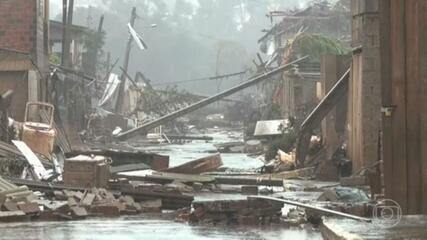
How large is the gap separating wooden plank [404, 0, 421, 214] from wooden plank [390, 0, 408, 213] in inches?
2.6

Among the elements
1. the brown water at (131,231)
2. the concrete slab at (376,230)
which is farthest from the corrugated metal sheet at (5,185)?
the concrete slab at (376,230)

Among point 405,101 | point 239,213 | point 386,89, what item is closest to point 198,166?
point 239,213

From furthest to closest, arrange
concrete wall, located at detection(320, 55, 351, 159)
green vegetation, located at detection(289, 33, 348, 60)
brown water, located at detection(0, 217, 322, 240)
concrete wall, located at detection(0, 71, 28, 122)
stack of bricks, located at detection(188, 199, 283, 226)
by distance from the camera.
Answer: green vegetation, located at detection(289, 33, 348, 60)
concrete wall, located at detection(0, 71, 28, 122)
concrete wall, located at detection(320, 55, 351, 159)
stack of bricks, located at detection(188, 199, 283, 226)
brown water, located at detection(0, 217, 322, 240)

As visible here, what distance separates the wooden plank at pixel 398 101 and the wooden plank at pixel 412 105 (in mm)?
66

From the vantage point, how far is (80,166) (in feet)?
52.6

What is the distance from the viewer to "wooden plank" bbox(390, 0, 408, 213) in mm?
9641

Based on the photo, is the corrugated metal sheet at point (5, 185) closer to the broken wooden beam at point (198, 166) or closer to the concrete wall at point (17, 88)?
the broken wooden beam at point (198, 166)

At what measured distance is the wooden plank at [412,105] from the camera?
945cm

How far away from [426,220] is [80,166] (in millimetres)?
10261

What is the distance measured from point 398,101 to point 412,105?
0.25 meters

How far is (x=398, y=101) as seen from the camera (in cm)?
977

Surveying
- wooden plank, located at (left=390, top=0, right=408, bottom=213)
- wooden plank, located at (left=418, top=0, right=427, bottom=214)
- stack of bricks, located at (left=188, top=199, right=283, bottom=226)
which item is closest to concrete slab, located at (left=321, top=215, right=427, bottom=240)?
wooden plank, located at (left=418, top=0, right=427, bottom=214)

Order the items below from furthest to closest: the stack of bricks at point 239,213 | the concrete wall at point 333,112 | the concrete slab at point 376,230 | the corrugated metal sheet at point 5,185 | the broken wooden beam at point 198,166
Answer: the concrete wall at point 333,112 < the broken wooden beam at point 198,166 < the corrugated metal sheet at point 5,185 < the stack of bricks at point 239,213 < the concrete slab at point 376,230

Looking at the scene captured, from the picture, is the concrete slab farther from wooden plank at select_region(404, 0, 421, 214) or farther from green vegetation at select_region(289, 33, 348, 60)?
green vegetation at select_region(289, 33, 348, 60)
